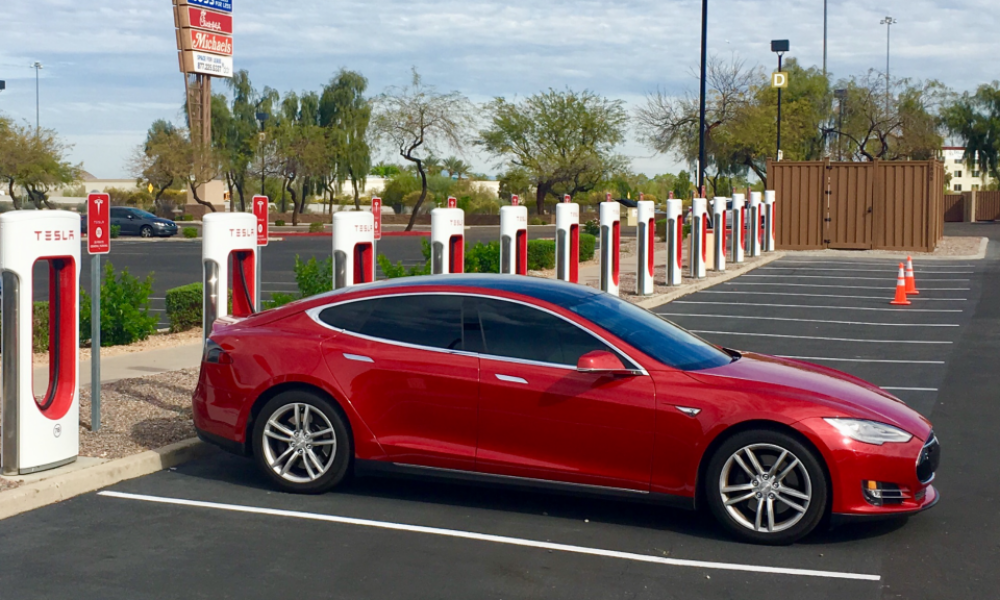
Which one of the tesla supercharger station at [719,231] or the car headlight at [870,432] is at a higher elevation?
the tesla supercharger station at [719,231]

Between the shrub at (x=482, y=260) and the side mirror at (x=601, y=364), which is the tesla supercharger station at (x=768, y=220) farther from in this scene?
the side mirror at (x=601, y=364)

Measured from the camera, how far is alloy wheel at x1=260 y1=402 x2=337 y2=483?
6777 millimetres

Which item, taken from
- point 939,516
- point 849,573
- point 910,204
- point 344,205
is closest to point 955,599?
point 849,573

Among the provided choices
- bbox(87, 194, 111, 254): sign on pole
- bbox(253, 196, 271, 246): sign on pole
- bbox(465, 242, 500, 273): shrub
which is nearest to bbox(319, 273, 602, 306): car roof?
bbox(87, 194, 111, 254): sign on pole

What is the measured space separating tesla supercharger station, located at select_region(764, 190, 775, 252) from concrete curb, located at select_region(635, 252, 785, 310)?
157 centimetres

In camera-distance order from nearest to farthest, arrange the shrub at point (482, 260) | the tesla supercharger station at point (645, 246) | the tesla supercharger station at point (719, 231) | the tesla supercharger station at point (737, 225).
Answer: the tesla supercharger station at point (645, 246), the shrub at point (482, 260), the tesla supercharger station at point (719, 231), the tesla supercharger station at point (737, 225)

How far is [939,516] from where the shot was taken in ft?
21.2

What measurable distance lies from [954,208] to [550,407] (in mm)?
72277

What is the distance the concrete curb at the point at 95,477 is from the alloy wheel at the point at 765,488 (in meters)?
3.95

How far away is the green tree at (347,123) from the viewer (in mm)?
65500

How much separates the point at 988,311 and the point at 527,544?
14.1m

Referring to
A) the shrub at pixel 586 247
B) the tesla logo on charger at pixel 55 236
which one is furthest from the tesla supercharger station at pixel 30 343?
the shrub at pixel 586 247

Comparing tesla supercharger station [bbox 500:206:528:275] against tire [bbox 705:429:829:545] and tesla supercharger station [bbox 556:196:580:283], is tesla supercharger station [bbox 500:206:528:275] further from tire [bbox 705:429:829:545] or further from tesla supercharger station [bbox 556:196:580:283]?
tire [bbox 705:429:829:545]

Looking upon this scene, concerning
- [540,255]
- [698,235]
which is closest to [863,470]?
[698,235]
